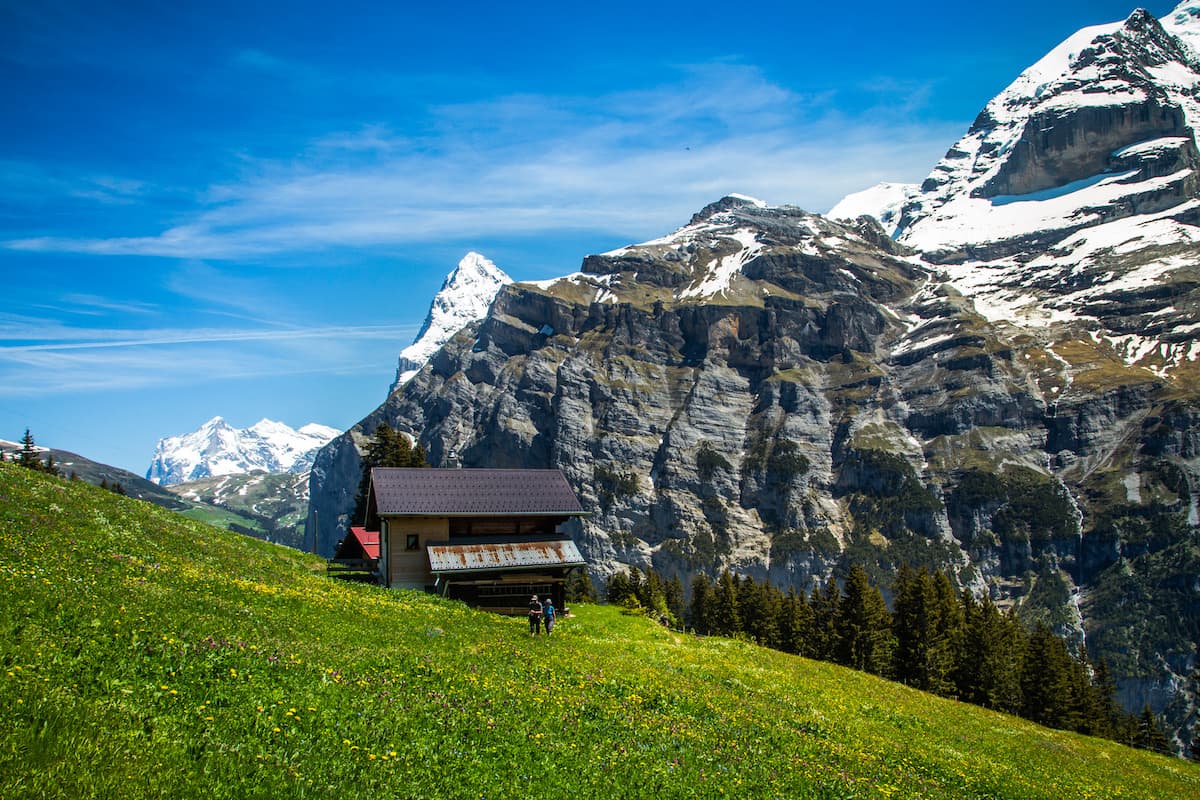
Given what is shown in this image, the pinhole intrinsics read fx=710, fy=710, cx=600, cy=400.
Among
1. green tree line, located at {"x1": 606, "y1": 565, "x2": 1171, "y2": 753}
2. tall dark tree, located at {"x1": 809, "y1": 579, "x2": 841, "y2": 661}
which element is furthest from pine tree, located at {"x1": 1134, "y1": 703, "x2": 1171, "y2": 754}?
tall dark tree, located at {"x1": 809, "y1": 579, "x2": 841, "y2": 661}

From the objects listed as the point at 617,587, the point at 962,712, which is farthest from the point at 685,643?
the point at 617,587

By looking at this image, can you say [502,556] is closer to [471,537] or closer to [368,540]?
[471,537]

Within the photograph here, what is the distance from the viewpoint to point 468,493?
45281 millimetres

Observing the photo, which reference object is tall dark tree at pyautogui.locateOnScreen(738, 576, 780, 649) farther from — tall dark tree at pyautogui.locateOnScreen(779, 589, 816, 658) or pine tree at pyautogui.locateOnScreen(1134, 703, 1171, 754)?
pine tree at pyautogui.locateOnScreen(1134, 703, 1171, 754)

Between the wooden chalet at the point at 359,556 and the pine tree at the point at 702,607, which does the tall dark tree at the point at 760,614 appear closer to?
the pine tree at the point at 702,607

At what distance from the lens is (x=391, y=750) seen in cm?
1221

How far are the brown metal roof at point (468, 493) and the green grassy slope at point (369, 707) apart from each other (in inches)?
416

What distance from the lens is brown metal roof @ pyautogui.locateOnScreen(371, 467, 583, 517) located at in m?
43.1

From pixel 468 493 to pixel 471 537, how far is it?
9.10 feet

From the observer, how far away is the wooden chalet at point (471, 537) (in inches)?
1682

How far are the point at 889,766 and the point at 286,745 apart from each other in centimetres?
1605

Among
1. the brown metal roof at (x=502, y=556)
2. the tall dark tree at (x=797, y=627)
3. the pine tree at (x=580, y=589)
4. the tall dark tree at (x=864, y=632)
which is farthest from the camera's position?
the pine tree at (x=580, y=589)

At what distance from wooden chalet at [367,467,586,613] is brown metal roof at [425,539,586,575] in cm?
6

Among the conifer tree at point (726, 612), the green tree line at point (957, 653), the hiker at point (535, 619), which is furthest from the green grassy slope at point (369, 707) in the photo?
the conifer tree at point (726, 612)
